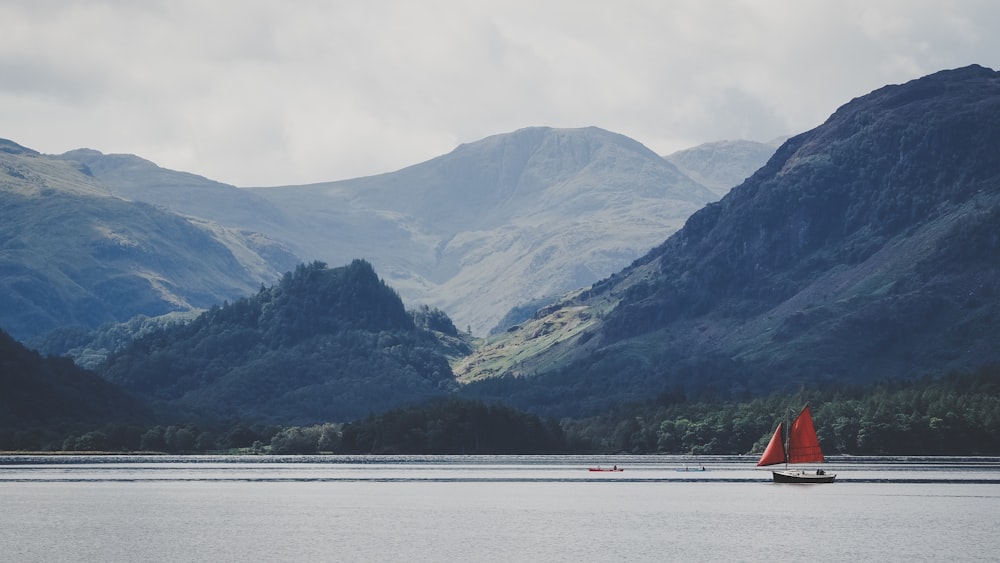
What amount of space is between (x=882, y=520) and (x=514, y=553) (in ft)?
210

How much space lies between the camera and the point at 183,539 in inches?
6713

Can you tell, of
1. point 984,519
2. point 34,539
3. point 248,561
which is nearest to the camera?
point 248,561

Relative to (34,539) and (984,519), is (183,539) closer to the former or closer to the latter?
(34,539)

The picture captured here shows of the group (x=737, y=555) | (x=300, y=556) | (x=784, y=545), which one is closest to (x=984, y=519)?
(x=784, y=545)

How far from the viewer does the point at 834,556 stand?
15512 cm

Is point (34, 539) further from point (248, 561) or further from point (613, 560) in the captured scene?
point (613, 560)

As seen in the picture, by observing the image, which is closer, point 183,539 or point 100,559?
point 100,559

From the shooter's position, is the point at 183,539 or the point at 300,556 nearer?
the point at 300,556

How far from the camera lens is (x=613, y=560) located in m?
150

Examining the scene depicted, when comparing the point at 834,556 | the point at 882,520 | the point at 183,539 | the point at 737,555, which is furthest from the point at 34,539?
the point at 882,520

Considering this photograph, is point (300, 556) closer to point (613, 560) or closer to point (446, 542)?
point (446, 542)

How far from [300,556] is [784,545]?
55547 millimetres

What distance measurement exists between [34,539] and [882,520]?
110 meters

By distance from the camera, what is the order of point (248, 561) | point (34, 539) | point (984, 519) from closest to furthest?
point (248, 561)
point (34, 539)
point (984, 519)
